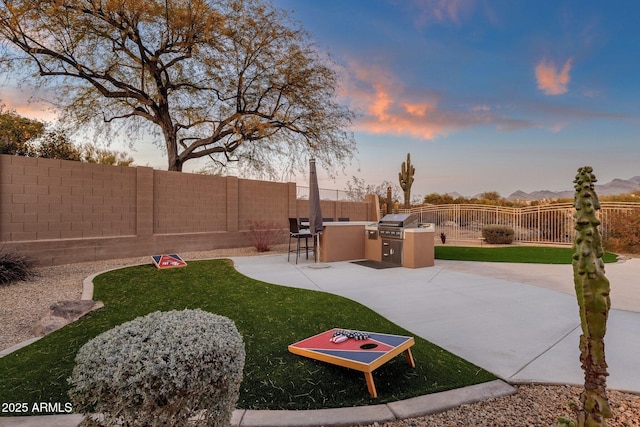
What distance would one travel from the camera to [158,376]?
1155mm

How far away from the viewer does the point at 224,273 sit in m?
6.32

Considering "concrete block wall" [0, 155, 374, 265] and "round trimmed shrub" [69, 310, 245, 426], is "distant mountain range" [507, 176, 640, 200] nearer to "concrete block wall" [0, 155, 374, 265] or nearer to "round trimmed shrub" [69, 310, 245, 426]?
"concrete block wall" [0, 155, 374, 265]

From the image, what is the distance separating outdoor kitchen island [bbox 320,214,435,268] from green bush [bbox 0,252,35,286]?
589cm

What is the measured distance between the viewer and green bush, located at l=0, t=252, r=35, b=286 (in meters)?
5.52

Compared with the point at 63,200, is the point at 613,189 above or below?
above

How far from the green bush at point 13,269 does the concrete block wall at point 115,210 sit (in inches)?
38.3

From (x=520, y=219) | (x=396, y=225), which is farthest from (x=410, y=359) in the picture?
(x=520, y=219)

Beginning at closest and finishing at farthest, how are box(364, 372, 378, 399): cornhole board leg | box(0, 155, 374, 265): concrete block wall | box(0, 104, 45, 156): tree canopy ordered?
1. box(364, 372, 378, 399): cornhole board leg
2. box(0, 155, 374, 265): concrete block wall
3. box(0, 104, 45, 156): tree canopy

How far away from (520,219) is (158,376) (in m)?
16.6

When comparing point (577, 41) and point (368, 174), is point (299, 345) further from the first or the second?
point (368, 174)

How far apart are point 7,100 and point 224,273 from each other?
36.1ft

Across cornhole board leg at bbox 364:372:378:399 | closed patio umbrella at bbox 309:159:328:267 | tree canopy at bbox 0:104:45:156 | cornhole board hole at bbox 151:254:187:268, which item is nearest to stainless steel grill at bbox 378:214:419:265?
closed patio umbrella at bbox 309:159:328:267

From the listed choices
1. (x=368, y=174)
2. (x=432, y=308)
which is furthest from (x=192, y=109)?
(x=432, y=308)

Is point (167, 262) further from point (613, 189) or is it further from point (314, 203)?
point (613, 189)
